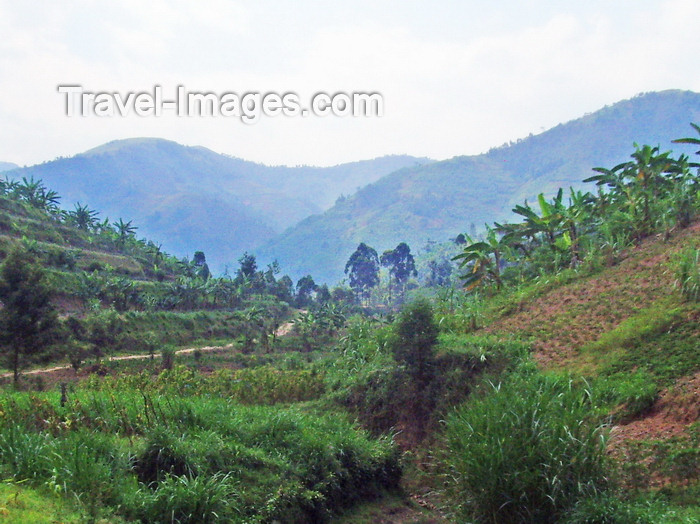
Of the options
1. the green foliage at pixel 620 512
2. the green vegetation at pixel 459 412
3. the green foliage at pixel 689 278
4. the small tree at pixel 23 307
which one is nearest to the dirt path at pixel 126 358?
the green vegetation at pixel 459 412

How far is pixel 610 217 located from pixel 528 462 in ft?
55.0

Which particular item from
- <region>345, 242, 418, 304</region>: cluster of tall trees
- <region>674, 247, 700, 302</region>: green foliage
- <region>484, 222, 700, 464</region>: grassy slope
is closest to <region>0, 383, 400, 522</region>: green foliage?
<region>484, 222, 700, 464</region>: grassy slope

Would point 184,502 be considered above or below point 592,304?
below

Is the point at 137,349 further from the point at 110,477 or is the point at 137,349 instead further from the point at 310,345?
the point at 110,477

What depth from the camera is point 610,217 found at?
21.9m

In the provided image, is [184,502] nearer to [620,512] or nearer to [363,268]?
[620,512]

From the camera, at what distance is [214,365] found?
37.6 meters

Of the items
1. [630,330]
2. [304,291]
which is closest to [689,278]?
[630,330]

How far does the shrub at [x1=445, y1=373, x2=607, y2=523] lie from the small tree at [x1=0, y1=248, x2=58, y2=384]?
70.5 ft

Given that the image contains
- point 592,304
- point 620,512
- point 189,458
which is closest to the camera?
point 620,512

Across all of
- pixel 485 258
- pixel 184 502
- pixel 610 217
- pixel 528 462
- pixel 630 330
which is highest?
pixel 610 217

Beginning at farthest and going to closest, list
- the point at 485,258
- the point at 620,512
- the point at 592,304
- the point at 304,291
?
1. the point at 304,291
2. the point at 485,258
3. the point at 592,304
4. the point at 620,512

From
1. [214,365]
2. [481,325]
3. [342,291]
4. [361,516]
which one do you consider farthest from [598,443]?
[342,291]

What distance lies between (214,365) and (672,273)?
29.9m
